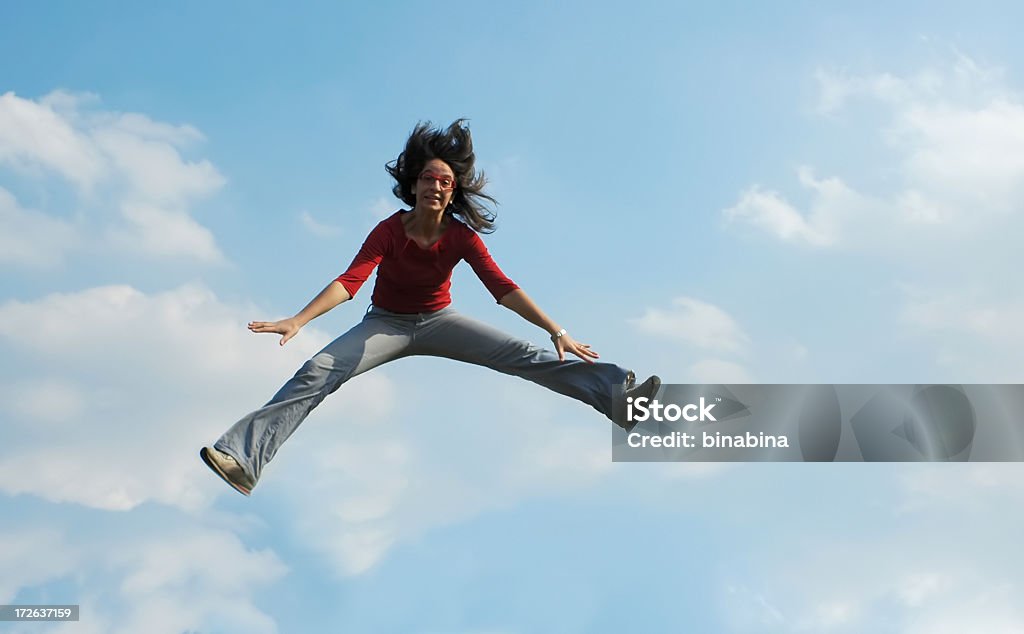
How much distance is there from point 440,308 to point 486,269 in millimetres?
496

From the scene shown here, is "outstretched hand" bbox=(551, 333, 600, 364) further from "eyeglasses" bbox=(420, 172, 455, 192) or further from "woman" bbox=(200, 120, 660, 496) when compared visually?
"eyeglasses" bbox=(420, 172, 455, 192)

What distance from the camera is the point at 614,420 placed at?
847cm

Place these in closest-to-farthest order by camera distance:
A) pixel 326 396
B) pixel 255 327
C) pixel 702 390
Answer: pixel 255 327 → pixel 326 396 → pixel 702 390

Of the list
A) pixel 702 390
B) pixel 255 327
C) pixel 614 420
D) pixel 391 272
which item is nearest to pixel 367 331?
pixel 391 272

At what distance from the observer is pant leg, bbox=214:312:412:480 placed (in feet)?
25.6

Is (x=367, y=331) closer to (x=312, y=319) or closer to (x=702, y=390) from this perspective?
(x=312, y=319)

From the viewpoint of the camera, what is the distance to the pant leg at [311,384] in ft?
25.6

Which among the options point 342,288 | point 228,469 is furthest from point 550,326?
point 228,469

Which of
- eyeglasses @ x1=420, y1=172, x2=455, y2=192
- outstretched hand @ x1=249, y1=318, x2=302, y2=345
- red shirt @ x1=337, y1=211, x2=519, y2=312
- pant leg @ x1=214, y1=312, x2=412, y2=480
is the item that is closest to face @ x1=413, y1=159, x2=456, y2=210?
eyeglasses @ x1=420, y1=172, x2=455, y2=192

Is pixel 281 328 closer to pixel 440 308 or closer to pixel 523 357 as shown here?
pixel 440 308

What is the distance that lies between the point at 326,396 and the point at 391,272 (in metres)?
1.11

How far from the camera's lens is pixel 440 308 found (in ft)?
28.0

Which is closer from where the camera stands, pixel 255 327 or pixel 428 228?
pixel 255 327

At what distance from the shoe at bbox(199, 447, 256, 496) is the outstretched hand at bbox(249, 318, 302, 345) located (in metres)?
0.96
